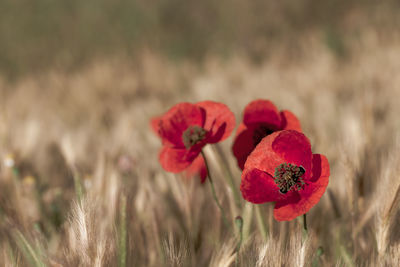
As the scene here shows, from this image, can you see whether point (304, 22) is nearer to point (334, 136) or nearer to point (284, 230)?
point (334, 136)

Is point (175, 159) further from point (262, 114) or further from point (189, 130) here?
point (262, 114)

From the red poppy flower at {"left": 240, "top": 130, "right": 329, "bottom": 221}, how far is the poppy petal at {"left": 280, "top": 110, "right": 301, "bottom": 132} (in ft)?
0.27

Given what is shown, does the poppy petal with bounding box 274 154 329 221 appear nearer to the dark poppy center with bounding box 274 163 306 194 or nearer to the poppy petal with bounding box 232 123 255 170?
the dark poppy center with bounding box 274 163 306 194

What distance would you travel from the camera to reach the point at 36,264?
0.64m

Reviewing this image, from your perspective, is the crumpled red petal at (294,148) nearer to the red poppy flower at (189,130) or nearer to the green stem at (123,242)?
the red poppy flower at (189,130)

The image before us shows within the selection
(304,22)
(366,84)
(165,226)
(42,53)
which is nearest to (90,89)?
(366,84)

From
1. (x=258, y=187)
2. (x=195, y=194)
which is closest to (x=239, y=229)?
(x=258, y=187)

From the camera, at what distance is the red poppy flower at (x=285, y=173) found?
51cm

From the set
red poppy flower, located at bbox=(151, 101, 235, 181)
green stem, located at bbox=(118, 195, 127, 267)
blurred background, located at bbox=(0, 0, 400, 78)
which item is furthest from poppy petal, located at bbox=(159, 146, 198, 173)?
blurred background, located at bbox=(0, 0, 400, 78)

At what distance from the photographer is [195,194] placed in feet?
2.93

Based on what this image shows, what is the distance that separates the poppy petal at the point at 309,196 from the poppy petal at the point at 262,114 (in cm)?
10

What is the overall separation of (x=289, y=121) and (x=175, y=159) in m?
0.20

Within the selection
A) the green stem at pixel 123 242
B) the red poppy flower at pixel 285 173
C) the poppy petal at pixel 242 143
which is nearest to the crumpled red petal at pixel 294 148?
the red poppy flower at pixel 285 173

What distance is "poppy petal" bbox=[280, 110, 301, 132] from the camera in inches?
24.0
